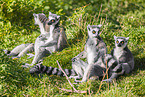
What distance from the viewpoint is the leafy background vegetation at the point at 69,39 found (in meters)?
5.10

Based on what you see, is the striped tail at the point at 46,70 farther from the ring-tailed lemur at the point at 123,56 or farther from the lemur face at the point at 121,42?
the lemur face at the point at 121,42

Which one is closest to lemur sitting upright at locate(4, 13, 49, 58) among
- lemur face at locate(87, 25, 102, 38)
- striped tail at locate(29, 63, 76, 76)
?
striped tail at locate(29, 63, 76, 76)

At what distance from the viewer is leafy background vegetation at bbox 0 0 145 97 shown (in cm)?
510

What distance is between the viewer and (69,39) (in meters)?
7.63

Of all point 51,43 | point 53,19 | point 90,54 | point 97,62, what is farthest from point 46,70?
point 53,19

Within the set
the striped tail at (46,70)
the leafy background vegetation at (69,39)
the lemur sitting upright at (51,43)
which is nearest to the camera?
the leafy background vegetation at (69,39)

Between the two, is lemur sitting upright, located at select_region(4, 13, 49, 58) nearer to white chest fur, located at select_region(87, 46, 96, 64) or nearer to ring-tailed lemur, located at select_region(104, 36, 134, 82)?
white chest fur, located at select_region(87, 46, 96, 64)

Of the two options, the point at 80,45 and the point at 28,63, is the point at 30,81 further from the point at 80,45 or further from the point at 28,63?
the point at 80,45

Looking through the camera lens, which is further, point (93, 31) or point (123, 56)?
point (123, 56)

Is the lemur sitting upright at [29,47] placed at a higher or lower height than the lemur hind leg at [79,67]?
higher

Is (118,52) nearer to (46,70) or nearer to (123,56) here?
(123,56)

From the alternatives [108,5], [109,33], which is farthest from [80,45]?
[108,5]

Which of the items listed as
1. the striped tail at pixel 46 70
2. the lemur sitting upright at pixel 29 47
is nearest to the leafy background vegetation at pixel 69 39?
the striped tail at pixel 46 70

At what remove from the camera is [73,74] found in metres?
5.93
